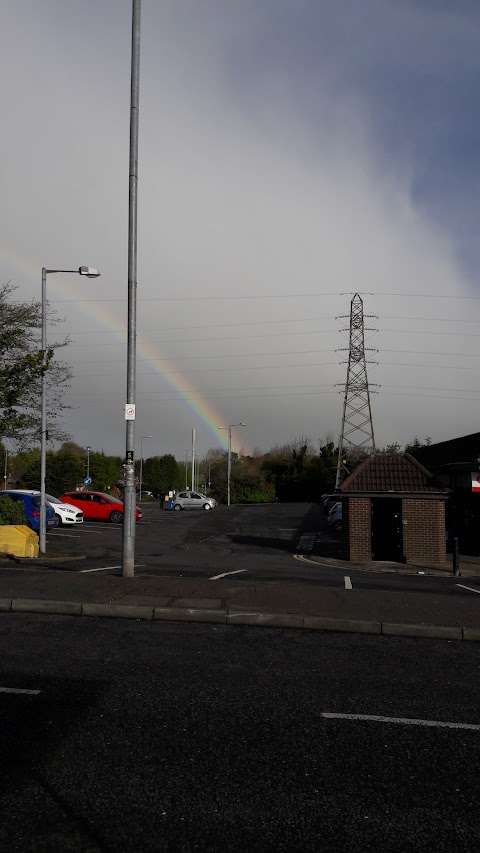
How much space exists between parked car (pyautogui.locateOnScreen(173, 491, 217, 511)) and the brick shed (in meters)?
32.9

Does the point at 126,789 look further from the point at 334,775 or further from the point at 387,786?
the point at 387,786

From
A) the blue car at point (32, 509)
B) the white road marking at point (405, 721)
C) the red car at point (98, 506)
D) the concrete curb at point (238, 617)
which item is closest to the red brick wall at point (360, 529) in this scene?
the blue car at point (32, 509)

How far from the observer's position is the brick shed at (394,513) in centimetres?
2139

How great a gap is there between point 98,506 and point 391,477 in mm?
17725

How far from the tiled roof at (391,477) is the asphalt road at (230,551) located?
333 centimetres

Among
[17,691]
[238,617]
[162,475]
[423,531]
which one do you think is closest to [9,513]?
[238,617]

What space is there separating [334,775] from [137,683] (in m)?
2.45

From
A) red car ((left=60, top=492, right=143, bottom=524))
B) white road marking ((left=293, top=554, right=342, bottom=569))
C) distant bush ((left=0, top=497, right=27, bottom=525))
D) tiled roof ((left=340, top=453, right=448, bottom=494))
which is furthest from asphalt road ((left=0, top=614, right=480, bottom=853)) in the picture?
red car ((left=60, top=492, right=143, bottom=524))

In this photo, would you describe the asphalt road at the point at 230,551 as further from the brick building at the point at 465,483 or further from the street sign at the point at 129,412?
the brick building at the point at 465,483

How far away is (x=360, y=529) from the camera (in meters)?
21.8

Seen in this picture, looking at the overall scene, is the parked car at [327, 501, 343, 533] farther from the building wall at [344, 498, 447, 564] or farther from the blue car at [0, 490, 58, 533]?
the blue car at [0, 490, 58, 533]

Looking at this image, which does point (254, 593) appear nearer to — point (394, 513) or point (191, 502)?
point (394, 513)

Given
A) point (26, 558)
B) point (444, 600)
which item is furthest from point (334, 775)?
point (26, 558)

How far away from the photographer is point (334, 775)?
4234mm
